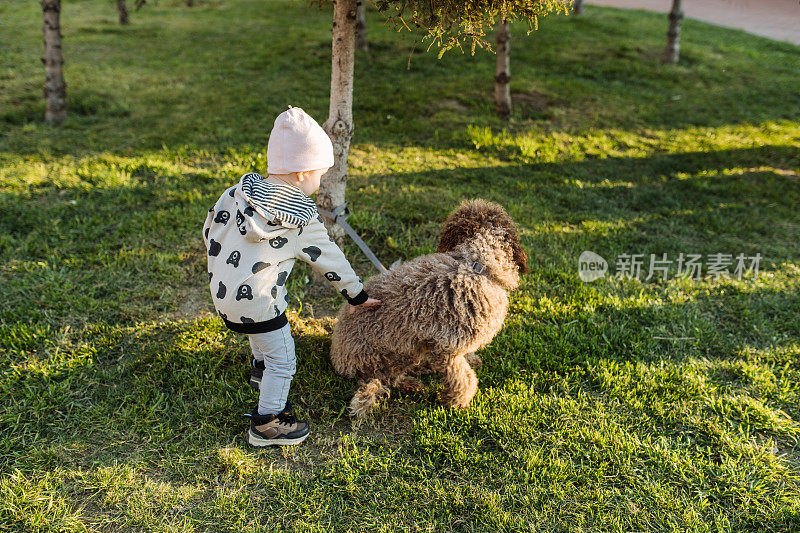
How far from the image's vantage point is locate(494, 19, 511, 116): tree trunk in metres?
8.19

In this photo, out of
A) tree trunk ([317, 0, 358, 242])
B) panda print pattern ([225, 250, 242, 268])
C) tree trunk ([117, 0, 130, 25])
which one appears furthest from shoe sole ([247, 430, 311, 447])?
tree trunk ([117, 0, 130, 25])

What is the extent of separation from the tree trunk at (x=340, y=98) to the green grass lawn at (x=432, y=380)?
943 millimetres

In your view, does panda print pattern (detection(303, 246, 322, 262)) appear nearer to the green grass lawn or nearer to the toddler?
the toddler

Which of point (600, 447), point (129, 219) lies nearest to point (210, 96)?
point (129, 219)

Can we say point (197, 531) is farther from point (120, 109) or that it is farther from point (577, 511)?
point (120, 109)

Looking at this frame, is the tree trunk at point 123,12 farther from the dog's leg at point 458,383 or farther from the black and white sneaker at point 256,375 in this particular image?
the dog's leg at point 458,383

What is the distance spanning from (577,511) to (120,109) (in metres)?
9.37

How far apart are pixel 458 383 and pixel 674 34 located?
12.8 meters

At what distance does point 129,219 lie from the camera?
5.42 meters

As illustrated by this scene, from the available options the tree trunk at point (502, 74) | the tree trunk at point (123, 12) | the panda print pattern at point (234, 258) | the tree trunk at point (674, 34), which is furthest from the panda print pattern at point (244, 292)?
the tree trunk at point (123, 12)

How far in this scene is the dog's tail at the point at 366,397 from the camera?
→ 10.8 feet

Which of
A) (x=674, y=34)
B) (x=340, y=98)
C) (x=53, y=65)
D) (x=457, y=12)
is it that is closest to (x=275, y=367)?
(x=340, y=98)

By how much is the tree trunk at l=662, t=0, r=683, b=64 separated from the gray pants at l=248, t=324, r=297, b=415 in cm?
1324

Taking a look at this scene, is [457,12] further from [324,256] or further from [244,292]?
[244,292]
